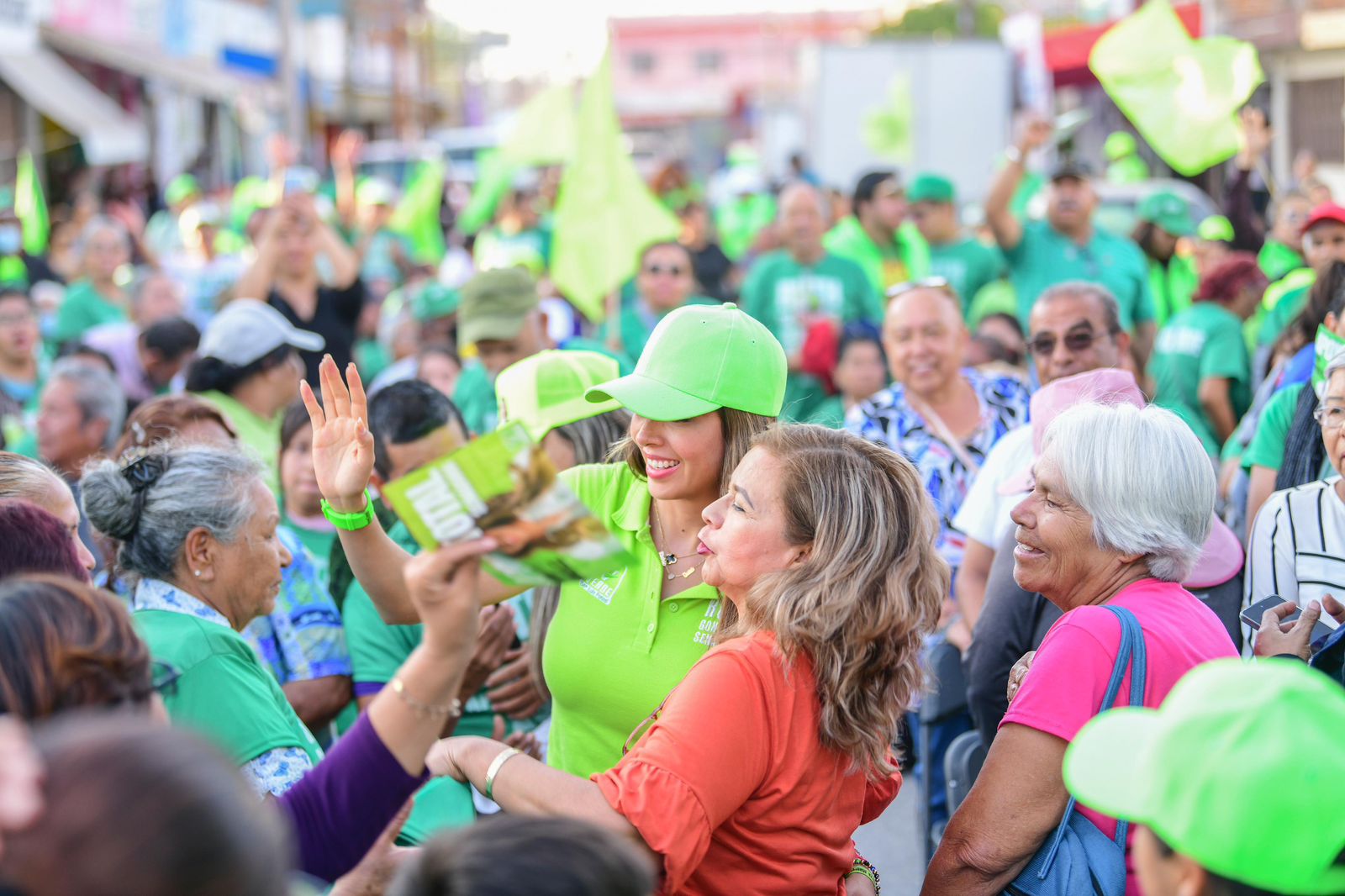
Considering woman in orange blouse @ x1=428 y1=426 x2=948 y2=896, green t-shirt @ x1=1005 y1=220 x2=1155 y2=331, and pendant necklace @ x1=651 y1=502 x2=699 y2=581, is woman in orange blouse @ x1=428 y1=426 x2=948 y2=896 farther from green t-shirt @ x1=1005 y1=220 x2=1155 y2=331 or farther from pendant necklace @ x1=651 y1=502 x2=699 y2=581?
green t-shirt @ x1=1005 y1=220 x2=1155 y2=331

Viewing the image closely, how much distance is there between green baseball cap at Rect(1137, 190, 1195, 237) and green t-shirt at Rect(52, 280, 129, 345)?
7.17 metres

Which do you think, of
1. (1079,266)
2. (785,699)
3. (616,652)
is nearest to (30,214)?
(1079,266)

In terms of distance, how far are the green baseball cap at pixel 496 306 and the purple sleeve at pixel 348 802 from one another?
3.71 metres

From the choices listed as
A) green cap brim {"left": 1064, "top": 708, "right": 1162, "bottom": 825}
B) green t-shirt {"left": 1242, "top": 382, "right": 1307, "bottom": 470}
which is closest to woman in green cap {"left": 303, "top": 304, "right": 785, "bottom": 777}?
green cap brim {"left": 1064, "top": 708, "right": 1162, "bottom": 825}

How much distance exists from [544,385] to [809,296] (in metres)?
4.19

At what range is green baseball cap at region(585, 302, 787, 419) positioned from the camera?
294 cm

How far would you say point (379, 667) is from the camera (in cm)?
367

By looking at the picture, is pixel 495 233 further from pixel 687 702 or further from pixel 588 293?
pixel 687 702

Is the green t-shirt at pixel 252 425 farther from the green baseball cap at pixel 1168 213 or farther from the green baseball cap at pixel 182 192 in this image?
the green baseball cap at pixel 182 192

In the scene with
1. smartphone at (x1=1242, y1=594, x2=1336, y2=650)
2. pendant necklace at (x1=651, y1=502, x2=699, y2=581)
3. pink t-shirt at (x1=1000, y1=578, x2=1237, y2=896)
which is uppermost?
pendant necklace at (x1=651, y1=502, x2=699, y2=581)

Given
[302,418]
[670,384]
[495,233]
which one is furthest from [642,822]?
[495,233]

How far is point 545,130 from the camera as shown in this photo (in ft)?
38.0

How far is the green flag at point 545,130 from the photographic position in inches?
454

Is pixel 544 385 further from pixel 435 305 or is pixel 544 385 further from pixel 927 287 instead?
pixel 435 305
